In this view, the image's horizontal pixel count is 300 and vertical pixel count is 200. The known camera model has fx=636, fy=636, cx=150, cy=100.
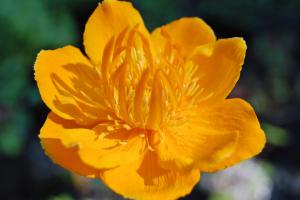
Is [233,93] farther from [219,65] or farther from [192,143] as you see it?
[192,143]

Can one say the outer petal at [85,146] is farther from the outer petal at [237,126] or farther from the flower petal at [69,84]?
the outer petal at [237,126]

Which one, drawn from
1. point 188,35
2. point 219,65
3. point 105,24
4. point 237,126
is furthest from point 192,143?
point 105,24

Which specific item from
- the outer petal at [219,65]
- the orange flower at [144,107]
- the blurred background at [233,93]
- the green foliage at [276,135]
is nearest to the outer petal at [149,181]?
the orange flower at [144,107]

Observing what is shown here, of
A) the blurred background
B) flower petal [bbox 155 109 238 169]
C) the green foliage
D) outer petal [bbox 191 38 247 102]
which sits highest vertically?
outer petal [bbox 191 38 247 102]

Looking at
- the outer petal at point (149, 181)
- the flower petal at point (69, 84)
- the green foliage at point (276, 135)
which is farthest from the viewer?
the green foliage at point (276, 135)

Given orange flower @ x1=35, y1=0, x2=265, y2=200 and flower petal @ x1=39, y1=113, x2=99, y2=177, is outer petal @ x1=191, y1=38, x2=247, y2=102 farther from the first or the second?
flower petal @ x1=39, y1=113, x2=99, y2=177

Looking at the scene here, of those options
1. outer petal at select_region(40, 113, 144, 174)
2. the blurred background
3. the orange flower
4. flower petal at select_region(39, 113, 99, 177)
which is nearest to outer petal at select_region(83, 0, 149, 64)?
the orange flower
